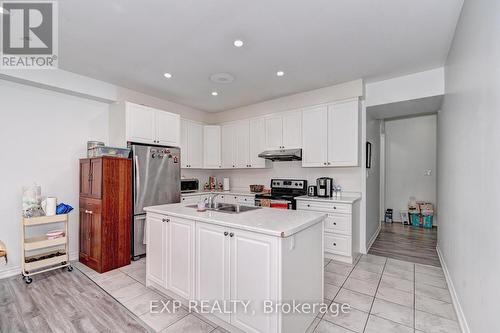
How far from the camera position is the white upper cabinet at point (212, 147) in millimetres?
5293

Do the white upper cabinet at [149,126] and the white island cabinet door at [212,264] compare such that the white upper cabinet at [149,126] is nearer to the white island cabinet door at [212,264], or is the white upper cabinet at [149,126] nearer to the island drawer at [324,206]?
the white island cabinet door at [212,264]

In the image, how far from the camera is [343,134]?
3721 millimetres

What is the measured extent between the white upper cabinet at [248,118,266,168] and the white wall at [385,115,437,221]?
12.1 ft

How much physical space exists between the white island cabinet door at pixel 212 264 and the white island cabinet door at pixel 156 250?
54cm

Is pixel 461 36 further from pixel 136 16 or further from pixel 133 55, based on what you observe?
pixel 133 55

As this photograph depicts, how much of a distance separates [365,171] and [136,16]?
3.76 metres

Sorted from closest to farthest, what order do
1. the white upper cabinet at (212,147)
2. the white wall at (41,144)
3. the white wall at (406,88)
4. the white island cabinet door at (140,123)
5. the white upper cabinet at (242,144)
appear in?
the white wall at (41,144) < the white wall at (406,88) < the white island cabinet door at (140,123) < the white upper cabinet at (242,144) < the white upper cabinet at (212,147)

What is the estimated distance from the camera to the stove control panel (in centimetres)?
439

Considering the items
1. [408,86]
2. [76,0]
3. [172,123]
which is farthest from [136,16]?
[408,86]

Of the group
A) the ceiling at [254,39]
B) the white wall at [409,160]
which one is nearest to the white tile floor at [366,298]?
the ceiling at [254,39]

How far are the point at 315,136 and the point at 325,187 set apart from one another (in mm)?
908

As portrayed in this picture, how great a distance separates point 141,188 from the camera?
3553 mm

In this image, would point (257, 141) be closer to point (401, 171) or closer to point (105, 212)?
point (105, 212)

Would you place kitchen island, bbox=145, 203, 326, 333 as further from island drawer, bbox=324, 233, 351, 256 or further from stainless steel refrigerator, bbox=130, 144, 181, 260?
island drawer, bbox=324, 233, 351, 256
